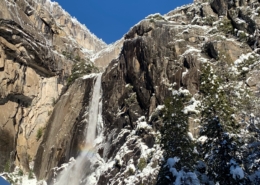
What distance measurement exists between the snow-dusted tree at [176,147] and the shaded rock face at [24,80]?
2337 cm

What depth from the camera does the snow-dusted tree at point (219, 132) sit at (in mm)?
16188

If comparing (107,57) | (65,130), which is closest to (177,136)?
(65,130)

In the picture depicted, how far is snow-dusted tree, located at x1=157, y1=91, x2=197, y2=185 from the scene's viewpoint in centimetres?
1748

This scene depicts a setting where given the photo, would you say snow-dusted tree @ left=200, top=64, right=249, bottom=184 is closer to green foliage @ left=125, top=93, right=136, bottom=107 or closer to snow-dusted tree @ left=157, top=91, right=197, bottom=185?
snow-dusted tree @ left=157, top=91, right=197, bottom=185

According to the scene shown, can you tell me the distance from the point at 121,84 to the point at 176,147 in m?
20.0

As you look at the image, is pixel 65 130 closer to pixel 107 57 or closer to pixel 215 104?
pixel 215 104

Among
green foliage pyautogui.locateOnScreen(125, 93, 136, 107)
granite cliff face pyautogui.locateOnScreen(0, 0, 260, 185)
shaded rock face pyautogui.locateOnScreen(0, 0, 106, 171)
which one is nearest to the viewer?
granite cliff face pyautogui.locateOnScreen(0, 0, 260, 185)

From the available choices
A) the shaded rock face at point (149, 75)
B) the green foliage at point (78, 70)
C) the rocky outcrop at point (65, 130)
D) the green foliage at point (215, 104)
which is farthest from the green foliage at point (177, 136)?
the green foliage at point (78, 70)

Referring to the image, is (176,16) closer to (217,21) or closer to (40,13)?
(217,21)

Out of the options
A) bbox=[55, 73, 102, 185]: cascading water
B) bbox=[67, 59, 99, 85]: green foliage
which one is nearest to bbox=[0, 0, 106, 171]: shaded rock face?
bbox=[67, 59, 99, 85]: green foliage

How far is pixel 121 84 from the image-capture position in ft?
124

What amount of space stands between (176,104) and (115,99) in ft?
61.7

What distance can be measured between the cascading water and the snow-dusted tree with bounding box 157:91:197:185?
1534 cm

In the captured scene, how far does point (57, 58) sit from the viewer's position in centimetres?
4828
